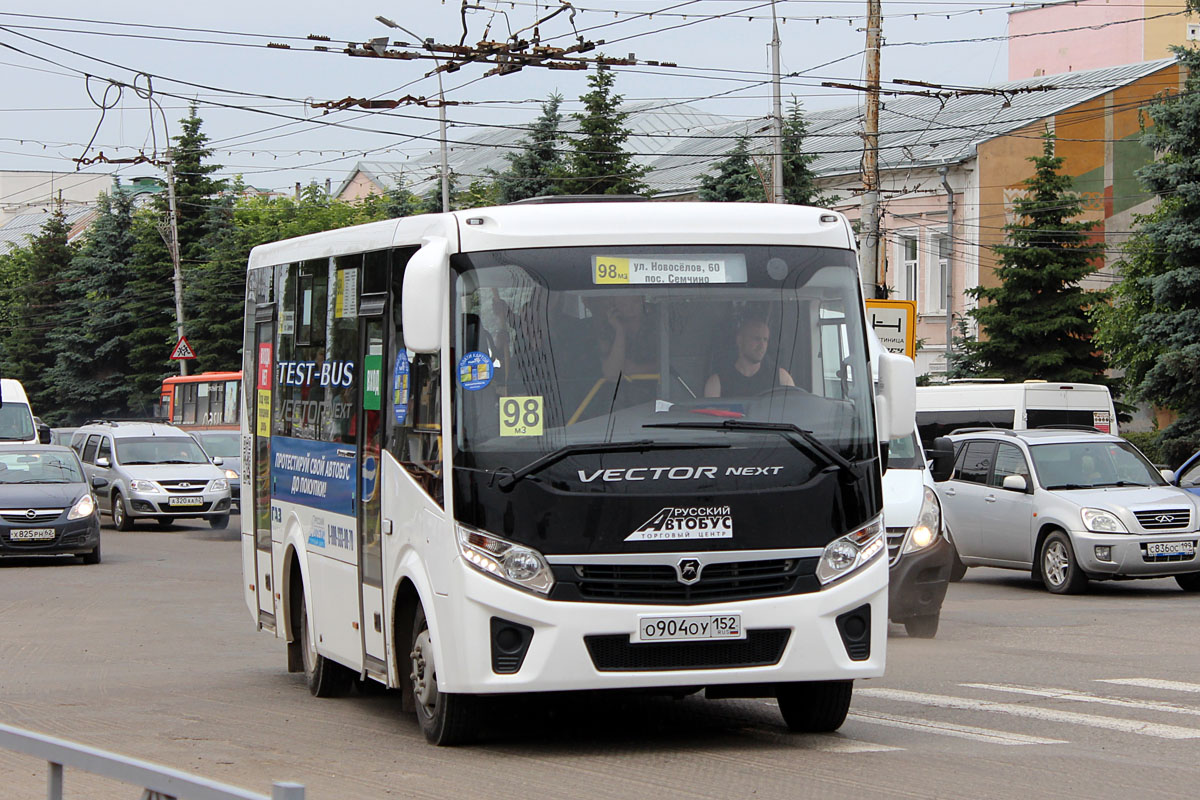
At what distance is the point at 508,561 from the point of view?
25.9 ft

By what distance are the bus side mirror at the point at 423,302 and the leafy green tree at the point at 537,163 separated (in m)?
44.5

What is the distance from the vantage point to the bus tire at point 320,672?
10.7m

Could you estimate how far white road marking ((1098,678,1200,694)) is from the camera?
1073cm

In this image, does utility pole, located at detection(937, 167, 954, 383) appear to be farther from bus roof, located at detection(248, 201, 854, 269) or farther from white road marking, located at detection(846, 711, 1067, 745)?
bus roof, located at detection(248, 201, 854, 269)

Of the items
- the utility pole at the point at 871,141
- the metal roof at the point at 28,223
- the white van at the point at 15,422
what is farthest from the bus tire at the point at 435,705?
the metal roof at the point at 28,223

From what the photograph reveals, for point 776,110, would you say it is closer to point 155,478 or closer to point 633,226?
point 155,478

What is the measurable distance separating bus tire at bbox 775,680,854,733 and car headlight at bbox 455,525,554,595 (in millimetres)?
1474

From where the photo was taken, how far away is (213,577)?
21766 mm

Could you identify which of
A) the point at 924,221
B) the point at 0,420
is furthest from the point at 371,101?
the point at 924,221

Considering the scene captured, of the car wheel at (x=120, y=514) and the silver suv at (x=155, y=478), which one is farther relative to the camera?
the car wheel at (x=120, y=514)

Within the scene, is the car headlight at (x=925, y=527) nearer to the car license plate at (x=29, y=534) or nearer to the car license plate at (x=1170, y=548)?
the car license plate at (x=1170, y=548)

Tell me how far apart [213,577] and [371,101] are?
8.05m

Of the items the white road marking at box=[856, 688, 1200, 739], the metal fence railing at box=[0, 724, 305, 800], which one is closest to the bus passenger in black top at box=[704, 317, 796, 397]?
the white road marking at box=[856, 688, 1200, 739]

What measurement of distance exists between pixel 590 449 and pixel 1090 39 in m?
70.7
